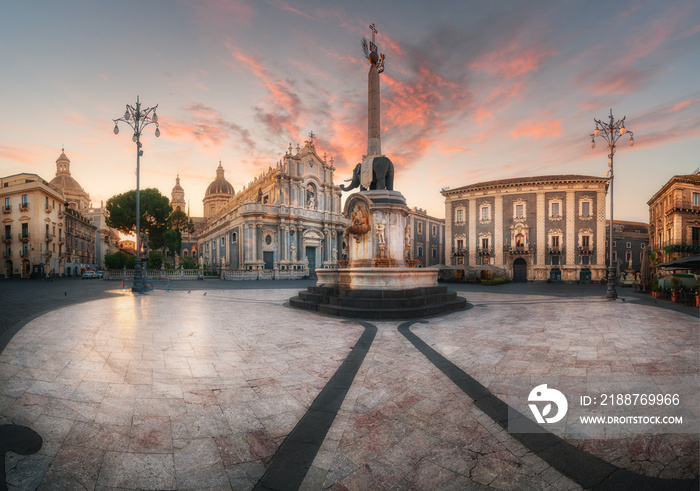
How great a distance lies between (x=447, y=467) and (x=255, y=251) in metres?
42.4

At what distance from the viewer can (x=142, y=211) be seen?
48.5 metres

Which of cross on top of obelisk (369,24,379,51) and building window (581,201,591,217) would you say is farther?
building window (581,201,591,217)

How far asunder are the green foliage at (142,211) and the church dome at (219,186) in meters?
36.0

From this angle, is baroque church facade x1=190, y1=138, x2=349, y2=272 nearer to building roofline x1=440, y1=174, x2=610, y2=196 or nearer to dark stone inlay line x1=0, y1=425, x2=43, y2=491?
building roofline x1=440, y1=174, x2=610, y2=196

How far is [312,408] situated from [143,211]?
55556 mm

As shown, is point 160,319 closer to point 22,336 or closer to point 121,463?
point 22,336

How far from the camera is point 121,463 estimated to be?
8.78 ft

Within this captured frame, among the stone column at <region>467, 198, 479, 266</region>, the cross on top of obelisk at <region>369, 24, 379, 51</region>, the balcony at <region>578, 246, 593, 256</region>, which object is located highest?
the cross on top of obelisk at <region>369, 24, 379, 51</region>

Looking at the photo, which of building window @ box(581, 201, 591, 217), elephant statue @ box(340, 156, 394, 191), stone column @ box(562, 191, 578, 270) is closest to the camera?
elephant statue @ box(340, 156, 394, 191)

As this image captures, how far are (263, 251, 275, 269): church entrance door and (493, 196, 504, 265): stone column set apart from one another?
29570 millimetres

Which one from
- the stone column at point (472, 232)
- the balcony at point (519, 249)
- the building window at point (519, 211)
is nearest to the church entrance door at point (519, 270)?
the balcony at point (519, 249)

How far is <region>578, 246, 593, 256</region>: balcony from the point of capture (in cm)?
3771

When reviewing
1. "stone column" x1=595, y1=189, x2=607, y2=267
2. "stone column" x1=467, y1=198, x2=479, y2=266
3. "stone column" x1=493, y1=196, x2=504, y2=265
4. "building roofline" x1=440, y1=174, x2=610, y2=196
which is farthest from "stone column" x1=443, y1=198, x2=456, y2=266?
"stone column" x1=595, y1=189, x2=607, y2=267

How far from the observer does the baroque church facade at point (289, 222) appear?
4331 cm
